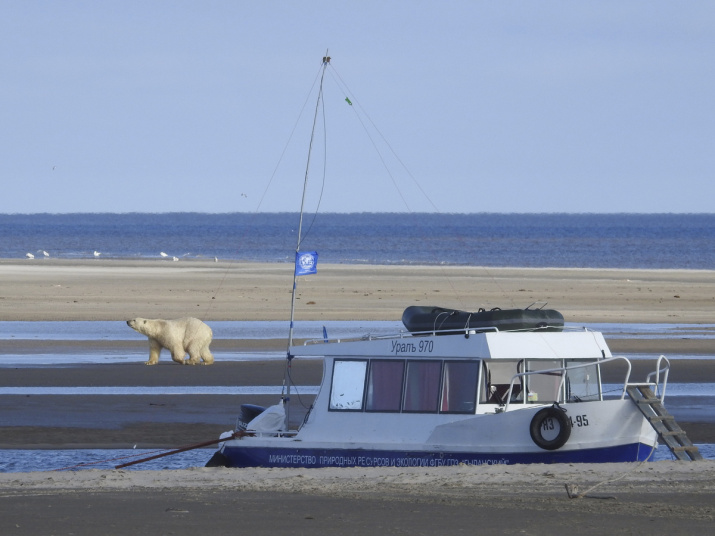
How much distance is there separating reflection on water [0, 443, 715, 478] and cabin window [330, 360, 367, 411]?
239cm

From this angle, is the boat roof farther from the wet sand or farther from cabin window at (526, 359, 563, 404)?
the wet sand

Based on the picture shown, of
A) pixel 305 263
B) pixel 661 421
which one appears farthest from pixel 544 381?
pixel 305 263

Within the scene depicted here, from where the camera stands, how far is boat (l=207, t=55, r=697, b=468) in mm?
12422

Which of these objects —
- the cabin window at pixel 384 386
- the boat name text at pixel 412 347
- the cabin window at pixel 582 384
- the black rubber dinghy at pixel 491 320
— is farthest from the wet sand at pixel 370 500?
the black rubber dinghy at pixel 491 320

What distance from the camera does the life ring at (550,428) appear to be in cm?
1224

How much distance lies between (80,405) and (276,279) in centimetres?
3020

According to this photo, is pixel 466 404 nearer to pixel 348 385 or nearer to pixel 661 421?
pixel 348 385

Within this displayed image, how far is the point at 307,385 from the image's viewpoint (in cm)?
2144

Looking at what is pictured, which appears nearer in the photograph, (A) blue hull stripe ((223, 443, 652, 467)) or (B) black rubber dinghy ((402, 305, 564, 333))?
(A) blue hull stripe ((223, 443, 652, 467))

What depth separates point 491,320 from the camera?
42.9ft

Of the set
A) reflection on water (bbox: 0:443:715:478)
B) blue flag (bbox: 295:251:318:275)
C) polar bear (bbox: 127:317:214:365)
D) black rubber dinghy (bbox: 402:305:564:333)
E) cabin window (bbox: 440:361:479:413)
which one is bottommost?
reflection on water (bbox: 0:443:715:478)

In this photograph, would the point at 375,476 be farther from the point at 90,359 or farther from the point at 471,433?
the point at 90,359

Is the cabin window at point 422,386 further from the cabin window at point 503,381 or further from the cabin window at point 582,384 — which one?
the cabin window at point 582,384

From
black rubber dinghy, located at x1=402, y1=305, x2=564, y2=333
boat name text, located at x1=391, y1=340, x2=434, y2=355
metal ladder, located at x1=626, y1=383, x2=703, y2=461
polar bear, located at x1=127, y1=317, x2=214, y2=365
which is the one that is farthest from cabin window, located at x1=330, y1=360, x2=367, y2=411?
polar bear, located at x1=127, y1=317, x2=214, y2=365
